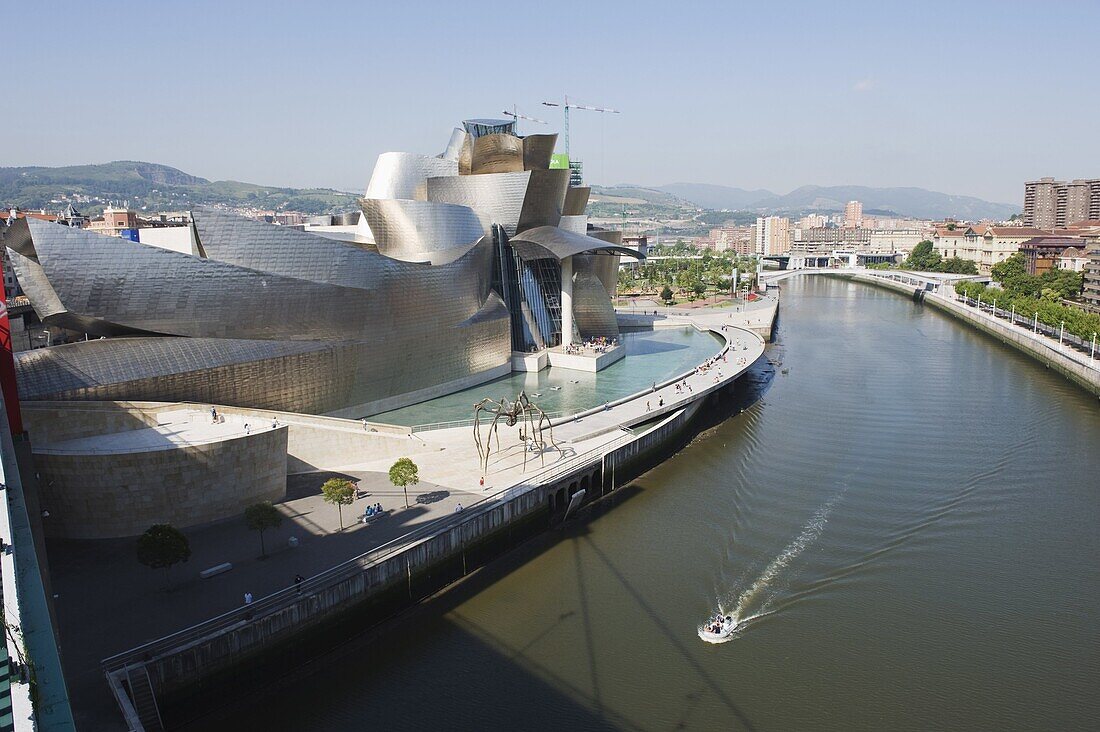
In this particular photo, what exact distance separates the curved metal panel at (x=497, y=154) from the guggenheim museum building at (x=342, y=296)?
0.28 feet

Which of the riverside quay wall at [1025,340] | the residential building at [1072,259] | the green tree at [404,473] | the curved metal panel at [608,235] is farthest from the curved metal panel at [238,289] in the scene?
the residential building at [1072,259]

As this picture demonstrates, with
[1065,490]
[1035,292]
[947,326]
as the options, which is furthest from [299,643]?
[1035,292]

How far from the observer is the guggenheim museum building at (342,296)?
22109 mm

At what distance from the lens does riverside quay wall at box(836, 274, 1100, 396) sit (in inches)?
1608

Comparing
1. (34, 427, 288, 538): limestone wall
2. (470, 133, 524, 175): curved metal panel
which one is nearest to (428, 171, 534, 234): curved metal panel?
(470, 133, 524, 175): curved metal panel

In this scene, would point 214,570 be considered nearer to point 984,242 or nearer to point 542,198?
point 542,198

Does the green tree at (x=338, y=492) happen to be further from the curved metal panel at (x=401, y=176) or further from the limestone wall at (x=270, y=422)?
the curved metal panel at (x=401, y=176)

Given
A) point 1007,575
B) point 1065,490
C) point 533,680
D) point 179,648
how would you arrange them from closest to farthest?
1. point 179,648
2. point 533,680
3. point 1007,575
4. point 1065,490

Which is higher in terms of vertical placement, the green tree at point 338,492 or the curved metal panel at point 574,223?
the curved metal panel at point 574,223

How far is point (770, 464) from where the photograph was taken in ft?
88.7

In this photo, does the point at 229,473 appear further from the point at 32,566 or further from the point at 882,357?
the point at 882,357

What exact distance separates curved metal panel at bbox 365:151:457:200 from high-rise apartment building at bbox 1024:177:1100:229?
13922 centimetres

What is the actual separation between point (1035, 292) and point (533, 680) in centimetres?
7235

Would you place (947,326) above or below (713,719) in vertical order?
above
